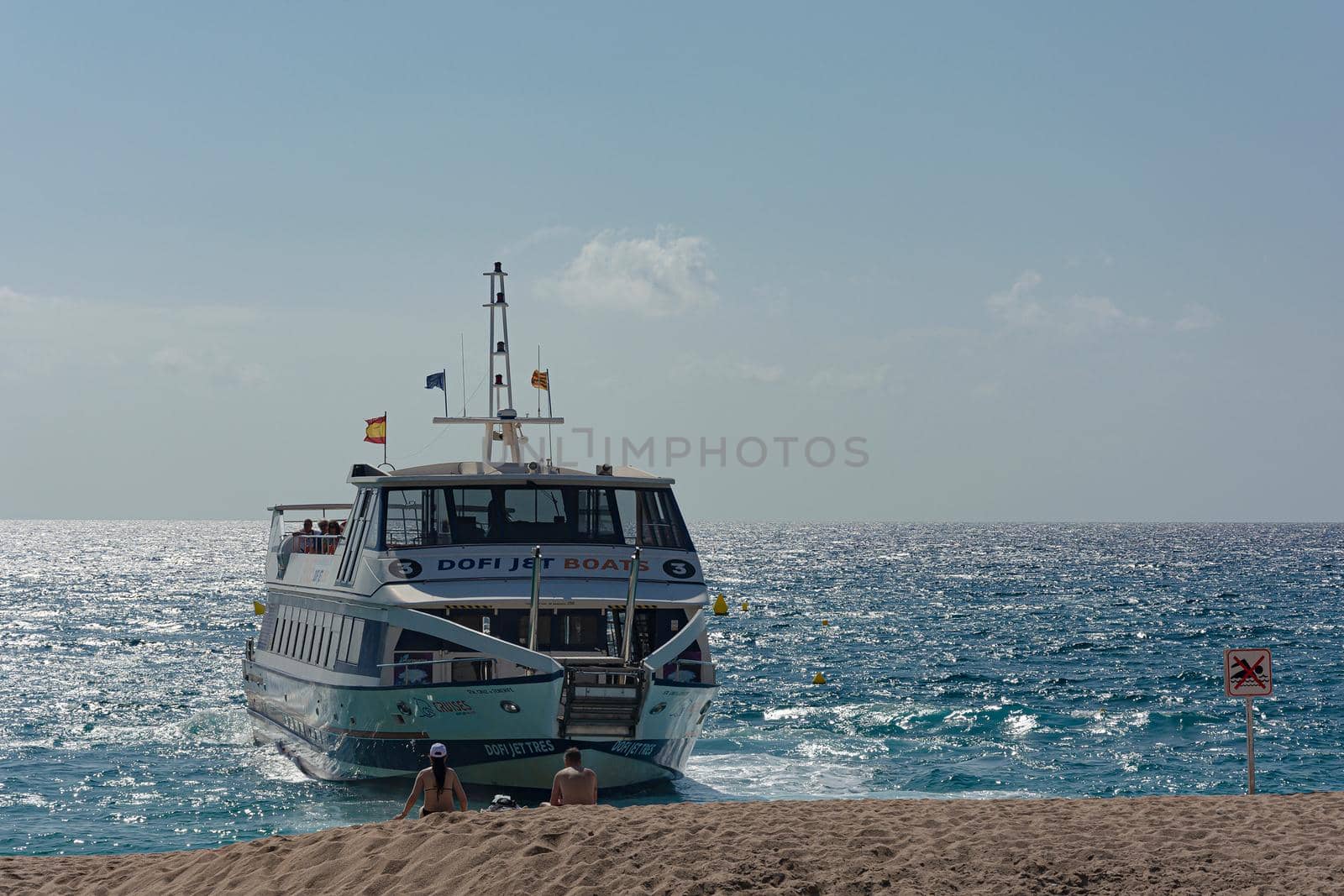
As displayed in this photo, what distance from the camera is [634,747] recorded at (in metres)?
22.2

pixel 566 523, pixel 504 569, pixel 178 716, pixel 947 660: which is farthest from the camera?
pixel 947 660

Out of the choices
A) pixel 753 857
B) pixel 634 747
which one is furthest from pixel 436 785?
pixel 634 747

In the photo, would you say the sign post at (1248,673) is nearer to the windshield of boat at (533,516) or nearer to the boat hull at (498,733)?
the boat hull at (498,733)

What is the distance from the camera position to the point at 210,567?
6063 inches

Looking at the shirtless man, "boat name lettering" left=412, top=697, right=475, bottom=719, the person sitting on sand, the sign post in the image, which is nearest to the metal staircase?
"boat name lettering" left=412, top=697, right=475, bottom=719

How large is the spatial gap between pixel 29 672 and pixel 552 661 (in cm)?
3429

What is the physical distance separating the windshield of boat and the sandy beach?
10119 mm

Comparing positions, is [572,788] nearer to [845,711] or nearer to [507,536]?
[507,536]

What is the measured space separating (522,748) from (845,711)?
18.6 metres

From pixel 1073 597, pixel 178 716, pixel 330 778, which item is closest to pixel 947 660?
pixel 178 716

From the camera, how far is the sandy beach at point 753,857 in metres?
12.5

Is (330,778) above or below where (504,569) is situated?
below

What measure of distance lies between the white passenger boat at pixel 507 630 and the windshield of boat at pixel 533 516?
0.10ft

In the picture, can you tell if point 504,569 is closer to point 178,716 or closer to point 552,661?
→ point 552,661
